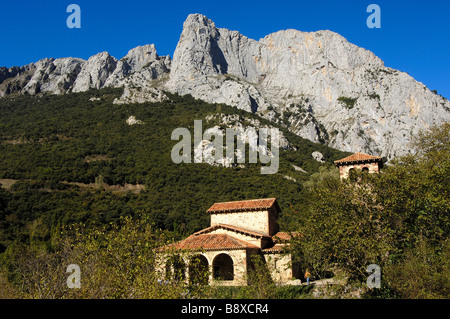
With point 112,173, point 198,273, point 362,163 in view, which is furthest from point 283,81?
point 198,273

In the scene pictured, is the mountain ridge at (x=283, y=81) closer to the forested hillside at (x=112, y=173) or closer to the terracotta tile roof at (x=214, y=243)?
the forested hillside at (x=112, y=173)

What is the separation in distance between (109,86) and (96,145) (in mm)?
62705

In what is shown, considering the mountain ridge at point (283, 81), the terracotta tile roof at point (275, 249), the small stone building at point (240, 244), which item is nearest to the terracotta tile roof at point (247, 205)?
the small stone building at point (240, 244)

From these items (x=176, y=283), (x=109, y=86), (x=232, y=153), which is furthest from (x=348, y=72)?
(x=176, y=283)

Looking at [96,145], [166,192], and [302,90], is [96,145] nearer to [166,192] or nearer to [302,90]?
[166,192]

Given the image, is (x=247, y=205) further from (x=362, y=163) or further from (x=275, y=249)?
(x=362, y=163)

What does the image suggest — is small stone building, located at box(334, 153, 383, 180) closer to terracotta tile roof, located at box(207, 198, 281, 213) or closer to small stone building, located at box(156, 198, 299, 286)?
terracotta tile roof, located at box(207, 198, 281, 213)

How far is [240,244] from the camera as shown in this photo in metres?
26.0

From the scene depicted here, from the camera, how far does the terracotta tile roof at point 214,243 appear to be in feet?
84.3

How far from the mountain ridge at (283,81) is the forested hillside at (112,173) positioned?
15149 millimetres

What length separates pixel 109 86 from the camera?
14012cm

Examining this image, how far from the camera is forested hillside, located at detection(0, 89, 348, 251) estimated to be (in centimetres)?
5700

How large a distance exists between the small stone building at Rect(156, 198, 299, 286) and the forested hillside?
29.5ft

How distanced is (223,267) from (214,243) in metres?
3.19
